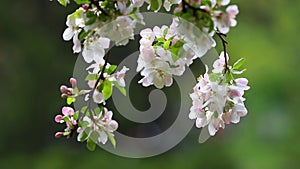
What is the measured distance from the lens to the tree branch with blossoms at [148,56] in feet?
2.49

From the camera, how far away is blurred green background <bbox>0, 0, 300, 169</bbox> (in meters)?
3.04

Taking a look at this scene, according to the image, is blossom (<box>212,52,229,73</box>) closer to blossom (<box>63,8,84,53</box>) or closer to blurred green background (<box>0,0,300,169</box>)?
blossom (<box>63,8,84,53</box>)

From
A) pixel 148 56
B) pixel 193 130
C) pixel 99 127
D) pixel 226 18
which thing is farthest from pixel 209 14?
pixel 193 130

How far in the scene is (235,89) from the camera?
85cm

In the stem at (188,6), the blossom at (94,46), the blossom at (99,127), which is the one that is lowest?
the blossom at (99,127)

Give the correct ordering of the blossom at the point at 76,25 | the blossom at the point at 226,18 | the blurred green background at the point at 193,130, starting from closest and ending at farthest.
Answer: the blossom at the point at 226,18, the blossom at the point at 76,25, the blurred green background at the point at 193,130

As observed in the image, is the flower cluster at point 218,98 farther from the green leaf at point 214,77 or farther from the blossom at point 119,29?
the blossom at point 119,29

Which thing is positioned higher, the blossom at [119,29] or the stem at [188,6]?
the stem at [188,6]

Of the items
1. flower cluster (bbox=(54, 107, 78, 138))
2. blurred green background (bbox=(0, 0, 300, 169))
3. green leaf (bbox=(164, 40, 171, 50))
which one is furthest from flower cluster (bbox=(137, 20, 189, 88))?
blurred green background (bbox=(0, 0, 300, 169))

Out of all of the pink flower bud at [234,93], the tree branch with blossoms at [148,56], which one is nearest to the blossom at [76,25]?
the tree branch with blossoms at [148,56]

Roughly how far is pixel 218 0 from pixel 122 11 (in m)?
0.12

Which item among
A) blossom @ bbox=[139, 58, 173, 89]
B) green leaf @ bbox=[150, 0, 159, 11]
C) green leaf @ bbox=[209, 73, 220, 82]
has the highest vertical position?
green leaf @ bbox=[150, 0, 159, 11]
